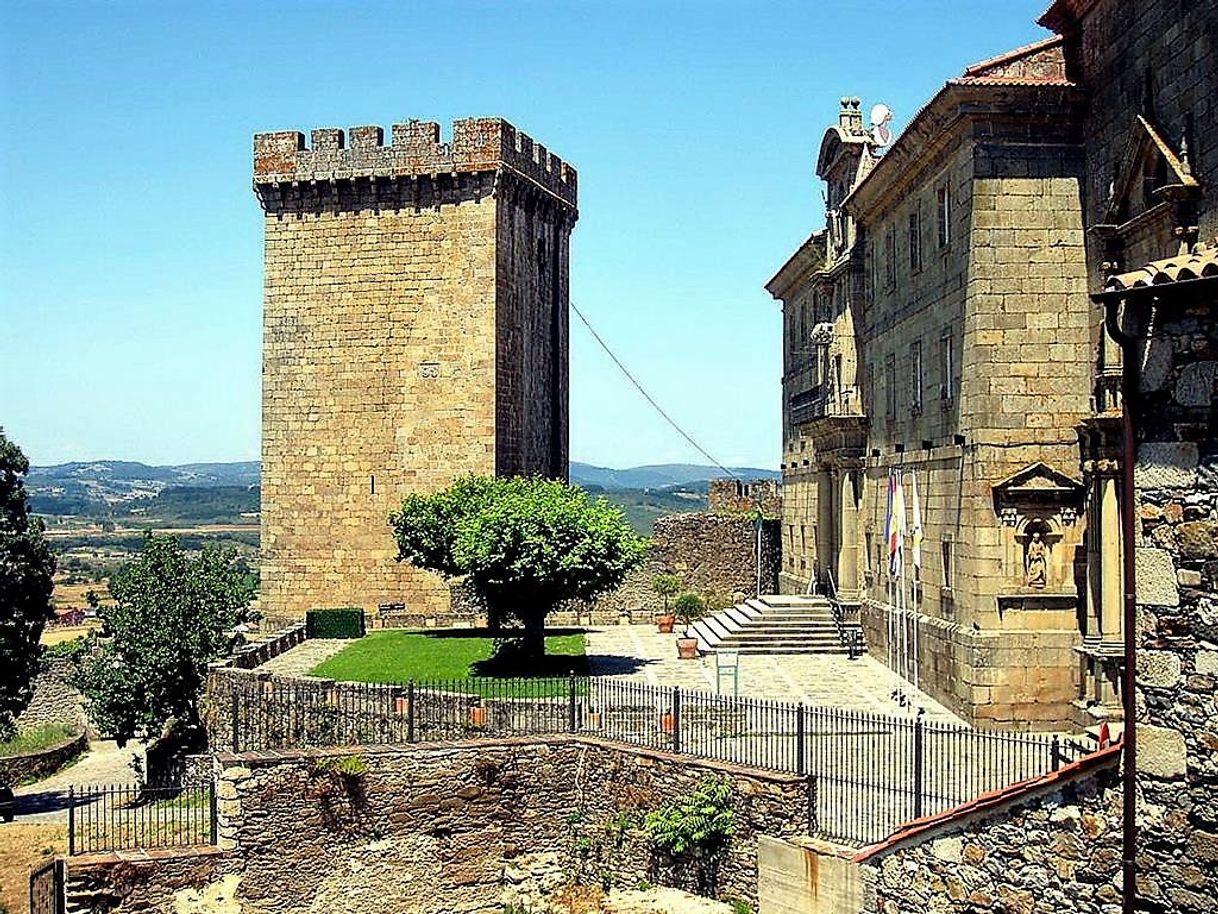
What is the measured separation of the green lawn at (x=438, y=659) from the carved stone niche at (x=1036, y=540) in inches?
330

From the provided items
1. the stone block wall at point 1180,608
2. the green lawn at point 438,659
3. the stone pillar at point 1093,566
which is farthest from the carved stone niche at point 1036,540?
the stone block wall at point 1180,608

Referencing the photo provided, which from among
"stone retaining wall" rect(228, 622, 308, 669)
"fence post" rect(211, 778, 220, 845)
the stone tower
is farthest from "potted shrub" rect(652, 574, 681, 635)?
"fence post" rect(211, 778, 220, 845)

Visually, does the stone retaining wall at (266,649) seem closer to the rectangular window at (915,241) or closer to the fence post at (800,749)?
the fence post at (800,749)

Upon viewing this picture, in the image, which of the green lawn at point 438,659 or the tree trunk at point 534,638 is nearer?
the green lawn at point 438,659

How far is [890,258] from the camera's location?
27453 mm

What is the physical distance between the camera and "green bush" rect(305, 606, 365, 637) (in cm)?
3338

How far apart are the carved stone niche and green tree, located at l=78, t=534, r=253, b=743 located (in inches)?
717

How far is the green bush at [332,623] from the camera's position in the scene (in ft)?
109

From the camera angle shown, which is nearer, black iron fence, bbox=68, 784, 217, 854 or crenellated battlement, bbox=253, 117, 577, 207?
black iron fence, bbox=68, 784, 217, 854

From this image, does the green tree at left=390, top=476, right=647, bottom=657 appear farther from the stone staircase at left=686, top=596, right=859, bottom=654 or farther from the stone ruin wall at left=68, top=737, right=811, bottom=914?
the stone ruin wall at left=68, top=737, right=811, bottom=914

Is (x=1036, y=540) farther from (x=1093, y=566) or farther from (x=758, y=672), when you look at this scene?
(x=758, y=672)

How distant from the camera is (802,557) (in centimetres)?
3734

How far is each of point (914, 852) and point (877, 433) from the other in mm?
17820

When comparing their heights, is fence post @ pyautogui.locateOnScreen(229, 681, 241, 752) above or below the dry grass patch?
above
